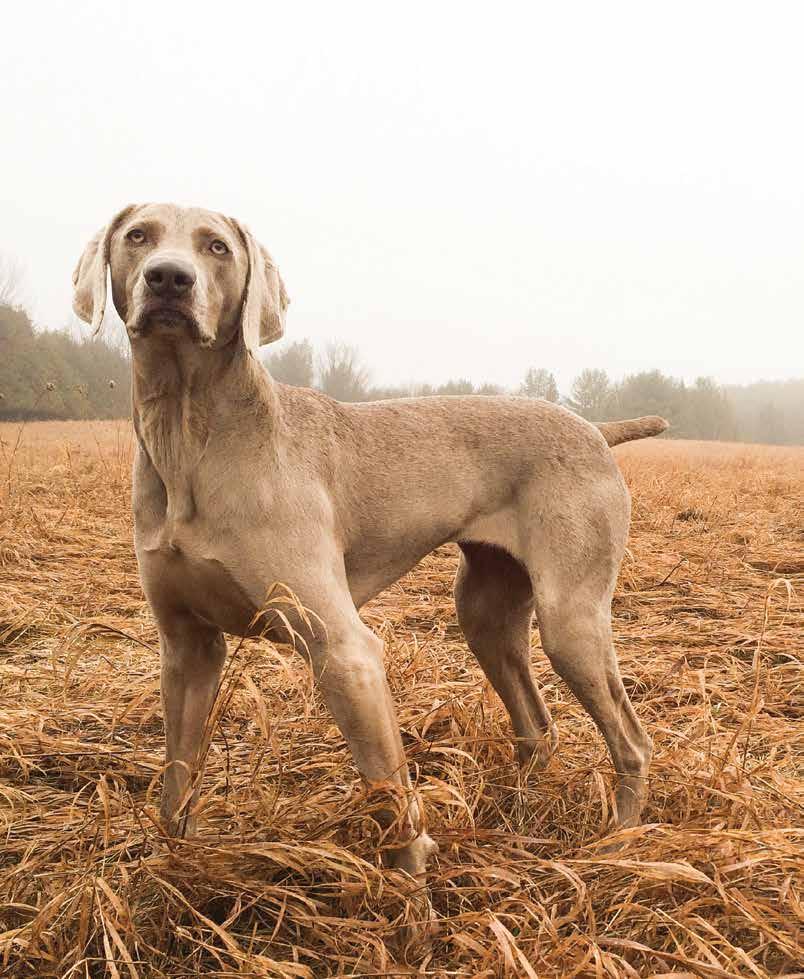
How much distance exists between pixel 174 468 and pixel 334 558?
0.47m

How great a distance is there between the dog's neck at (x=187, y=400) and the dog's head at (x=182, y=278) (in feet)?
0.22

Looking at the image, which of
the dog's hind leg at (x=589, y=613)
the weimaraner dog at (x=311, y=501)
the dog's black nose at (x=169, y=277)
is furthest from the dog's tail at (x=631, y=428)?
the dog's black nose at (x=169, y=277)

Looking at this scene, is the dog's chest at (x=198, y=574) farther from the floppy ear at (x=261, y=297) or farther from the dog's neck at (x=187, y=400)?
the floppy ear at (x=261, y=297)

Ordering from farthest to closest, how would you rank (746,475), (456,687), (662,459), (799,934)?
(662,459) → (746,475) → (456,687) → (799,934)

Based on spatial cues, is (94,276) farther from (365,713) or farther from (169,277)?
(365,713)

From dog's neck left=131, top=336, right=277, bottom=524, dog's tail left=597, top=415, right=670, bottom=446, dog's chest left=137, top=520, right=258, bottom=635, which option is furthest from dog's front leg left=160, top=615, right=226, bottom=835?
dog's tail left=597, top=415, right=670, bottom=446

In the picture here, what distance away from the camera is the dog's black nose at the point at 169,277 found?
1864 millimetres

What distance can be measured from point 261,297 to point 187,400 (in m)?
0.33

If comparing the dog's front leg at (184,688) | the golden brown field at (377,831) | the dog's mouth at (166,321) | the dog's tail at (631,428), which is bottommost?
the golden brown field at (377,831)

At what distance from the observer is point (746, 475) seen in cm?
1438

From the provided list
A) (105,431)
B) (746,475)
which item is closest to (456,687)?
(105,431)

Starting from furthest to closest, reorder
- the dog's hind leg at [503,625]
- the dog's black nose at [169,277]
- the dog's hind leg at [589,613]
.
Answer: the dog's hind leg at [503,625]
the dog's hind leg at [589,613]
the dog's black nose at [169,277]

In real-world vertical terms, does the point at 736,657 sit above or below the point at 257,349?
below

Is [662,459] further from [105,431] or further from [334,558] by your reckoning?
[334,558]
